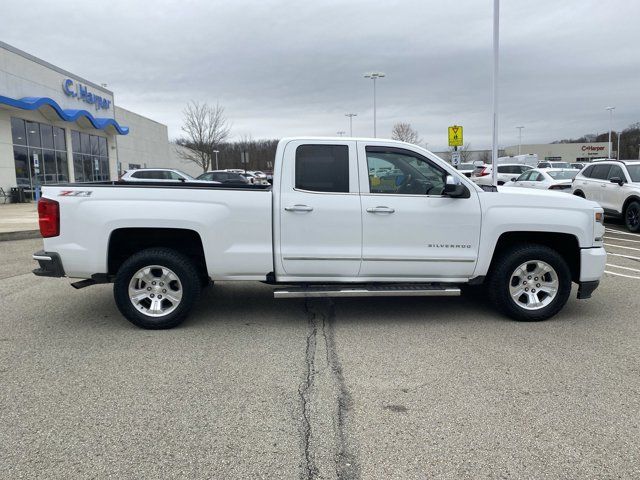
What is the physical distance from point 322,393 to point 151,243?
2.70 metres

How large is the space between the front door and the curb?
10.4m

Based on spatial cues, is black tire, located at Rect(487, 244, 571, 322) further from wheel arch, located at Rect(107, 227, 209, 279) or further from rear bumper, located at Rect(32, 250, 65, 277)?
rear bumper, located at Rect(32, 250, 65, 277)

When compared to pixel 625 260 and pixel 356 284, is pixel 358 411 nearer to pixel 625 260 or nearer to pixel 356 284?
pixel 356 284

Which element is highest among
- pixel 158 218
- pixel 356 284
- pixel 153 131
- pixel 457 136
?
pixel 153 131

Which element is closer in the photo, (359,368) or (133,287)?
(359,368)

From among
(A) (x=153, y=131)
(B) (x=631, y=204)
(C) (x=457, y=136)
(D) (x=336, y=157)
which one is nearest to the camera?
(D) (x=336, y=157)

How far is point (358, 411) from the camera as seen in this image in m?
3.49

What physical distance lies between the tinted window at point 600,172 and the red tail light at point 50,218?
13872 millimetres

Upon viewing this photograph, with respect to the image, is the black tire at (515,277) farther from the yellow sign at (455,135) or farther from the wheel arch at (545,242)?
the yellow sign at (455,135)

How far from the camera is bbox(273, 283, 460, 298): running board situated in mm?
5117

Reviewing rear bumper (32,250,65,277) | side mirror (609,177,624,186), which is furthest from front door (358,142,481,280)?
side mirror (609,177,624,186)

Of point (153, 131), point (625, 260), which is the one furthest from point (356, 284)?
point (153, 131)

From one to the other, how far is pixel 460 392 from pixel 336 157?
2719mm

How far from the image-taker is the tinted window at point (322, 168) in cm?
527
